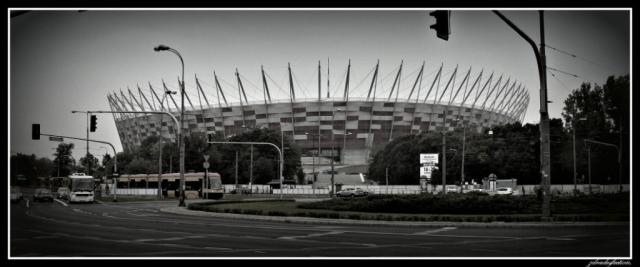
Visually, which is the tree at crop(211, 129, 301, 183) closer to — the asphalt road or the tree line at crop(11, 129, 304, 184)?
the tree line at crop(11, 129, 304, 184)

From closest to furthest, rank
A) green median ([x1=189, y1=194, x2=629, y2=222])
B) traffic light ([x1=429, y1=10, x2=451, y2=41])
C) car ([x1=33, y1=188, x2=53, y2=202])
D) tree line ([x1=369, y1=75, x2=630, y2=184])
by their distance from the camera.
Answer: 1. traffic light ([x1=429, y1=10, x2=451, y2=41])
2. green median ([x1=189, y1=194, x2=629, y2=222])
3. car ([x1=33, y1=188, x2=53, y2=202])
4. tree line ([x1=369, y1=75, x2=630, y2=184])

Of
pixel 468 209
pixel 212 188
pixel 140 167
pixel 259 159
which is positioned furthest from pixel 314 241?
pixel 140 167

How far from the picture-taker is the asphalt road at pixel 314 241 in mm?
13305

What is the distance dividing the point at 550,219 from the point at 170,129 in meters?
121

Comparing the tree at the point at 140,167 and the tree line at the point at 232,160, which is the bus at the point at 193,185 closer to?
the tree line at the point at 232,160

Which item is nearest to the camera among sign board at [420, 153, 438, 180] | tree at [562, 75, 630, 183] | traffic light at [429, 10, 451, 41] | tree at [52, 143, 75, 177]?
traffic light at [429, 10, 451, 41]

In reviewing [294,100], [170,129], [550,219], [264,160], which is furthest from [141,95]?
[550,219]

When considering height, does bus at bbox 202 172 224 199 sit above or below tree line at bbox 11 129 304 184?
below

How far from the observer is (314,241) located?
16.5 metres

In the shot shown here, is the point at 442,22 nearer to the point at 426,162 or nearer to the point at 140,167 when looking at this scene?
the point at 426,162

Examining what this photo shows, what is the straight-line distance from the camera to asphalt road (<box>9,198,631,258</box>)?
13.3 m

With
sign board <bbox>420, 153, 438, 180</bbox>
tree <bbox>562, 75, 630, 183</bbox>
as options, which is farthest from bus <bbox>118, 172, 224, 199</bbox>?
tree <bbox>562, 75, 630, 183</bbox>

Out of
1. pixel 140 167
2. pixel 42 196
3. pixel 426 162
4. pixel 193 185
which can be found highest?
pixel 426 162
